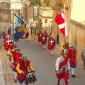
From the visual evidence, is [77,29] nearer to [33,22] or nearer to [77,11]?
[77,11]

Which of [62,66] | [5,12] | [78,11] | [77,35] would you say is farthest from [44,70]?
[5,12]

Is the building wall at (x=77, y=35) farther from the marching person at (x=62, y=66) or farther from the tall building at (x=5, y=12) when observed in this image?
the tall building at (x=5, y=12)

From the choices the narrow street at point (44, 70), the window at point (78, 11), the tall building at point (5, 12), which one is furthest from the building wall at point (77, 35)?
the tall building at point (5, 12)

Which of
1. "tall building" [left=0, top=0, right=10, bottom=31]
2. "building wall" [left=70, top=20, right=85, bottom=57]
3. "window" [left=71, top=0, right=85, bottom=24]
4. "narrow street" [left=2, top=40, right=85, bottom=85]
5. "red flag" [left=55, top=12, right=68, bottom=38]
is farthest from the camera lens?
"tall building" [left=0, top=0, right=10, bottom=31]

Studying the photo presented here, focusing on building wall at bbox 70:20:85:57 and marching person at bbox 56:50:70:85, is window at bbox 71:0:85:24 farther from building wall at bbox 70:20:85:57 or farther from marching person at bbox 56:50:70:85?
marching person at bbox 56:50:70:85

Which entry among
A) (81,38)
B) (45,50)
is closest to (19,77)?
(81,38)

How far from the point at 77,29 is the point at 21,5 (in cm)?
5784

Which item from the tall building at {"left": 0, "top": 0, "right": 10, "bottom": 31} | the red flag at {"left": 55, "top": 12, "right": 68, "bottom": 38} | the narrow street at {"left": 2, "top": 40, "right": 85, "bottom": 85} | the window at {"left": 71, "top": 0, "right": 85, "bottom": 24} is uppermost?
the red flag at {"left": 55, "top": 12, "right": 68, "bottom": 38}

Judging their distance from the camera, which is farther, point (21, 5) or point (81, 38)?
point (21, 5)

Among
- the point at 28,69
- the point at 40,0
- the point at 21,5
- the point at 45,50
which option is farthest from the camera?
the point at 21,5

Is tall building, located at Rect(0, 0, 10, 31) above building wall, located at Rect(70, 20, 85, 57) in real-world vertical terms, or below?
below

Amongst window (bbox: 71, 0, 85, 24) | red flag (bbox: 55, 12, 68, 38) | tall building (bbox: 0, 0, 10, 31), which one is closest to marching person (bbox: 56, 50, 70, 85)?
red flag (bbox: 55, 12, 68, 38)

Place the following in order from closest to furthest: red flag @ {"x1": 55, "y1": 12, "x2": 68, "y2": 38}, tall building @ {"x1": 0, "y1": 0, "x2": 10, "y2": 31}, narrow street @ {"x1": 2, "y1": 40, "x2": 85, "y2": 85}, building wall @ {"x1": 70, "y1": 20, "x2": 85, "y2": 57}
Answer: red flag @ {"x1": 55, "y1": 12, "x2": 68, "y2": 38} < narrow street @ {"x1": 2, "y1": 40, "x2": 85, "y2": 85} < building wall @ {"x1": 70, "y1": 20, "x2": 85, "y2": 57} < tall building @ {"x1": 0, "y1": 0, "x2": 10, "y2": 31}

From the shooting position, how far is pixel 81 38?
30.2 m
